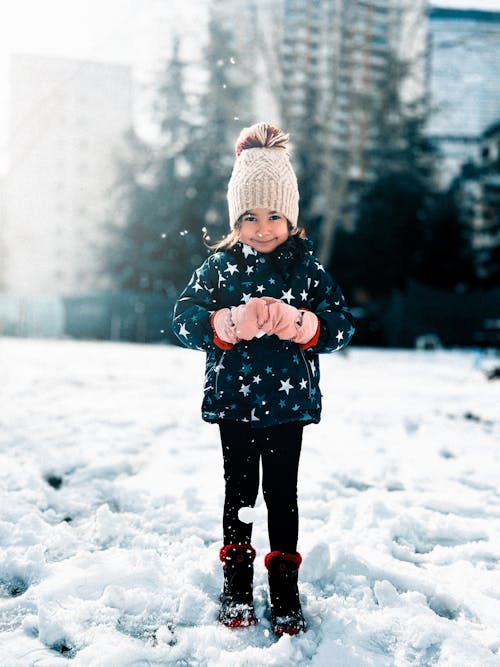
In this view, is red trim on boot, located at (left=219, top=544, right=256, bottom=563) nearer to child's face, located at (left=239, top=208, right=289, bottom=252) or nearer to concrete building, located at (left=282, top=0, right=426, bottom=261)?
child's face, located at (left=239, top=208, right=289, bottom=252)

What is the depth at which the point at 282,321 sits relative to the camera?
1.73 m

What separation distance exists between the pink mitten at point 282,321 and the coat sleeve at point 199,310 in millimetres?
238

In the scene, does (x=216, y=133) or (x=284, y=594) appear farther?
(x=216, y=133)

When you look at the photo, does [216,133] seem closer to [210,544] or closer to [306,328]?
[210,544]

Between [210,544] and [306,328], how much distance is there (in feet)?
3.89

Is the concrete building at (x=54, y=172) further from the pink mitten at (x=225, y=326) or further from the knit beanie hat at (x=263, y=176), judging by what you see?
the pink mitten at (x=225, y=326)

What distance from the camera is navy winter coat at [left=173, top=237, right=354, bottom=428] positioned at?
187cm

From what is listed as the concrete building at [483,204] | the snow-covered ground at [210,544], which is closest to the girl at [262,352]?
the snow-covered ground at [210,544]

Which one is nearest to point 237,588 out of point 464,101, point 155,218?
point 155,218

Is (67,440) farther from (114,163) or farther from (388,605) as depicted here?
(114,163)

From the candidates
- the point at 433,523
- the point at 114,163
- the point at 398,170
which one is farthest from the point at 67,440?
the point at 398,170

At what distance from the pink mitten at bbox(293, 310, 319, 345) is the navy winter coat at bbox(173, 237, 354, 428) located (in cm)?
5

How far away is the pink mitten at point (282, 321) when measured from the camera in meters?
1.72

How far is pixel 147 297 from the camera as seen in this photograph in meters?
21.2
